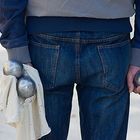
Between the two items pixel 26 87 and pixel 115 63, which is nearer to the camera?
pixel 26 87

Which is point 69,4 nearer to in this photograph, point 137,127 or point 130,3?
point 130,3

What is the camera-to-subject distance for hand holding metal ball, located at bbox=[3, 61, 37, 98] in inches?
77.2

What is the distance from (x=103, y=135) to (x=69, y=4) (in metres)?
0.60

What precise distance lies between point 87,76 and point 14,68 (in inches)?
11.9

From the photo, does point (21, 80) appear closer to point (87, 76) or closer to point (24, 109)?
point (24, 109)

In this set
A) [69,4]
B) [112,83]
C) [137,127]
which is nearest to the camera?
[69,4]

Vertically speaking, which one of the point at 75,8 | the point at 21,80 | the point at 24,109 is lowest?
the point at 24,109

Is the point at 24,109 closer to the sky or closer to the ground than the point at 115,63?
closer to the ground

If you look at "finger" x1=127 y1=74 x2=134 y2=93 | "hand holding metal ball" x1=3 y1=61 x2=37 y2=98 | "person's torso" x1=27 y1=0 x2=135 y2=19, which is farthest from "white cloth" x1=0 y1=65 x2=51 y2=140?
"finger" x1=127 y1=74 x2=134 y2=93

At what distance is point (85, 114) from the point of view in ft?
7.25

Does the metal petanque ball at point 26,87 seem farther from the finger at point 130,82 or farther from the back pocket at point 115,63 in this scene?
the finger at point 130,82

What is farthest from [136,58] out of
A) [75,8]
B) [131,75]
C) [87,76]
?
[75,8]

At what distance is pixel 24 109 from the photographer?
1.99m

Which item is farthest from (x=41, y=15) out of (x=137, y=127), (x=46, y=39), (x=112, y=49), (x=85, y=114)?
(x=137, y=127)
